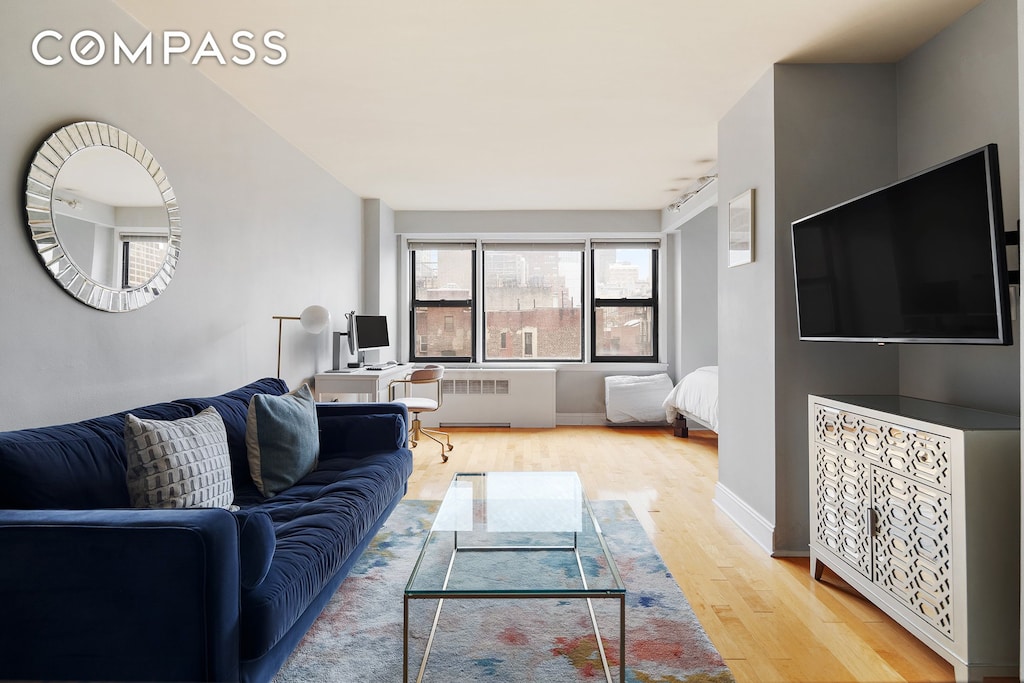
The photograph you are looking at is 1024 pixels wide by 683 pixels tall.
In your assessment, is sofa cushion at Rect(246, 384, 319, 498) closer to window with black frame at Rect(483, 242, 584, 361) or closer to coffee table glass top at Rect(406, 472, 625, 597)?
coffee table glass top at Rect(406, 472, 625, 597)

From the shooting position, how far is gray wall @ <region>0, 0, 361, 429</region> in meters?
2.16

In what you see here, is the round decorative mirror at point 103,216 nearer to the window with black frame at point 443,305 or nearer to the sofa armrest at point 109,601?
the sofa armrest at point 109,601

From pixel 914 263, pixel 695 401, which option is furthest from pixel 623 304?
pixel 914 263

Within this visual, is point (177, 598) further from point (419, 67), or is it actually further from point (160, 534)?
point (419, 67)

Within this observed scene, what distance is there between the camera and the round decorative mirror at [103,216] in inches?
89.7

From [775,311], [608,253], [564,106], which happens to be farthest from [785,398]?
[608,253]

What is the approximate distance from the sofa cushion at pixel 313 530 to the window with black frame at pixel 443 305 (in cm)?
407

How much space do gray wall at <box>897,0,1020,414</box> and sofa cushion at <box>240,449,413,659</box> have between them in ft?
8.45

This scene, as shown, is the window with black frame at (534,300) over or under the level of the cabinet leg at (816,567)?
over

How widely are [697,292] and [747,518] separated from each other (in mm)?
3879

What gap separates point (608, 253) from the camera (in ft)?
24.5

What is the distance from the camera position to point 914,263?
230cm

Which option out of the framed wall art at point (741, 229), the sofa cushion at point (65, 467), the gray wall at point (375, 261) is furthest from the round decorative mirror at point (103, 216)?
the gray wall at point (375, 261)

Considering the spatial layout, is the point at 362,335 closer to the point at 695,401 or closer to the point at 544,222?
the point at 544,222
